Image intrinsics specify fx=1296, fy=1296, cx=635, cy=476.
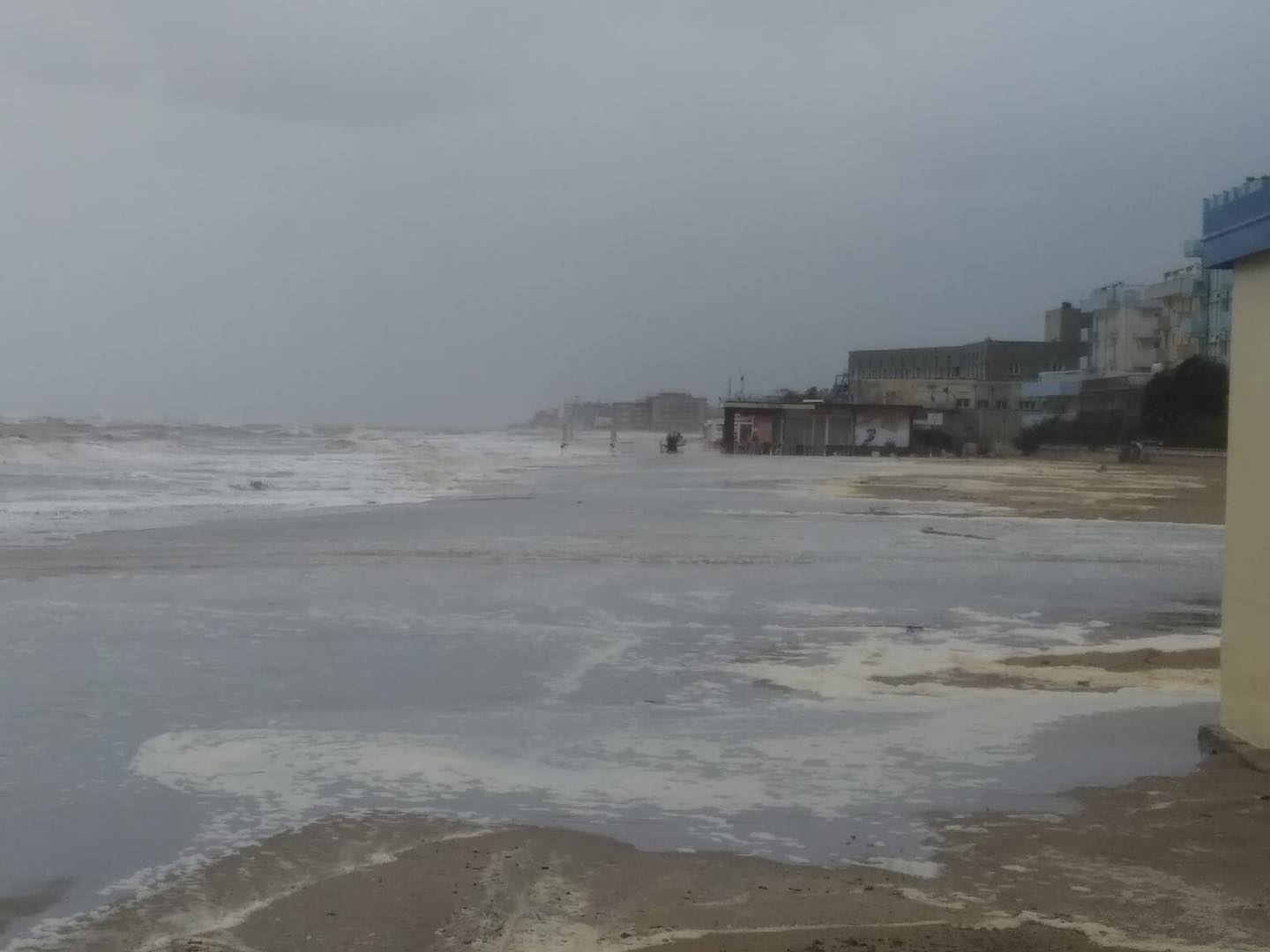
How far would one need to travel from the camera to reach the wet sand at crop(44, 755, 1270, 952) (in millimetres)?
4293

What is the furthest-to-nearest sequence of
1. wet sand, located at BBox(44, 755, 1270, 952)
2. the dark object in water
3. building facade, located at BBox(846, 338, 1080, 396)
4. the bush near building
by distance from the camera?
building facade, located at BBox(846, 338, 1080, 396), the bush near building, the dark object in water, wet sand, located at BBox(44, 755, 1270, 952)

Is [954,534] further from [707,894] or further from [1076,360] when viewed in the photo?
[1076,360]

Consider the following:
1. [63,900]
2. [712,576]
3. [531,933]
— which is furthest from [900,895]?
[712,576]

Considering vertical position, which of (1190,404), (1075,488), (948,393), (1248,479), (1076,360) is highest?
(1076,360)

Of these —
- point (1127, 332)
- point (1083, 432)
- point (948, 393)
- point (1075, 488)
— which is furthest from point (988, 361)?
point (1075, 488)

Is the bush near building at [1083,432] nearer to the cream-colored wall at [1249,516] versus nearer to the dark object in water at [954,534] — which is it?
the dark object in water at [954,534]

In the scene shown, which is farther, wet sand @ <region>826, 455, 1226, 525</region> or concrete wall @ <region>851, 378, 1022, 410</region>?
concrete wall @ <region>851, 378, 1022, 410</region>

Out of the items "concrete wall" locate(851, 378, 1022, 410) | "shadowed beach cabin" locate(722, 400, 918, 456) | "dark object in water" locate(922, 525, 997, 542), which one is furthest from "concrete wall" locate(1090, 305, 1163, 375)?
"dark object in water" locate(922, 525, 997, 542)

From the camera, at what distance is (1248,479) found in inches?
257

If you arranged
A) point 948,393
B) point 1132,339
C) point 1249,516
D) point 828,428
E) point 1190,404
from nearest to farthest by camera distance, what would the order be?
point 1249,516
point 1190,404
point 828,428
point 1132,339
point 948,393

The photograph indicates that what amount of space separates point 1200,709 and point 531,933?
529 centimetres

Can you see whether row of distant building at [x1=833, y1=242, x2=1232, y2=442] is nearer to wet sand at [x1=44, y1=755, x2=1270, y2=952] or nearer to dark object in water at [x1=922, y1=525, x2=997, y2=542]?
dark object in water at [x1=922, y1=525, x2=997, y2=542]

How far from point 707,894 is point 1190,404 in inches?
2425

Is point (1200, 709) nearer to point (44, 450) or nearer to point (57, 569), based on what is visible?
point (57, 569)
